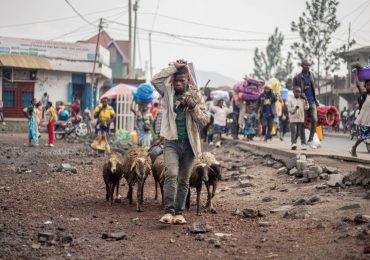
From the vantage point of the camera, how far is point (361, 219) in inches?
249

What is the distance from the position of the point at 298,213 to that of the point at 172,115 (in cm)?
226

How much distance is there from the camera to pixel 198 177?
7.96 m

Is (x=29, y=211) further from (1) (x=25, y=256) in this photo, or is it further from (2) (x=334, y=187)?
(2) (x=334, y=187)

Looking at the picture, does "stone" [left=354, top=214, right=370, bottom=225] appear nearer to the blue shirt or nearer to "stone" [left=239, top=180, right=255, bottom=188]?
"stone" [left=239, top=180, right=255, bottom=188]

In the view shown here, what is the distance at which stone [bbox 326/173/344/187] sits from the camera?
872cm

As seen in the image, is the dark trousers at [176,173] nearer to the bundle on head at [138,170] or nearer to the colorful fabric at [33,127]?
the bundle on head at [138,170]

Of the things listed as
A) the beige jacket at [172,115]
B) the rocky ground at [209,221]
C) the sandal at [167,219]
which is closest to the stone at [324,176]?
the rocky ground at [209,221]

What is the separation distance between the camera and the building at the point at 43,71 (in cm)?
3547

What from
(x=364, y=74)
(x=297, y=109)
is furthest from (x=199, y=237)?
(x=297, y=109)

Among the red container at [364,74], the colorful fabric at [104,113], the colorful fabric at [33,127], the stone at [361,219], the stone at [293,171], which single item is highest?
the red container at [364,74]

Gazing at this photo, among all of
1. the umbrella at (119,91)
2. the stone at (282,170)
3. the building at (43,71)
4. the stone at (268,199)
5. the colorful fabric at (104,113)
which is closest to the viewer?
the stone at (268,199)

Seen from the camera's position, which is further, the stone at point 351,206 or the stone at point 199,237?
the stone at point 351,206

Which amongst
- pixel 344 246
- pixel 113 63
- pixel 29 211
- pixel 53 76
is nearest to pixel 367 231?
pixel 344 246

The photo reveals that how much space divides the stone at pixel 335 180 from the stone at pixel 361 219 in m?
2.34
